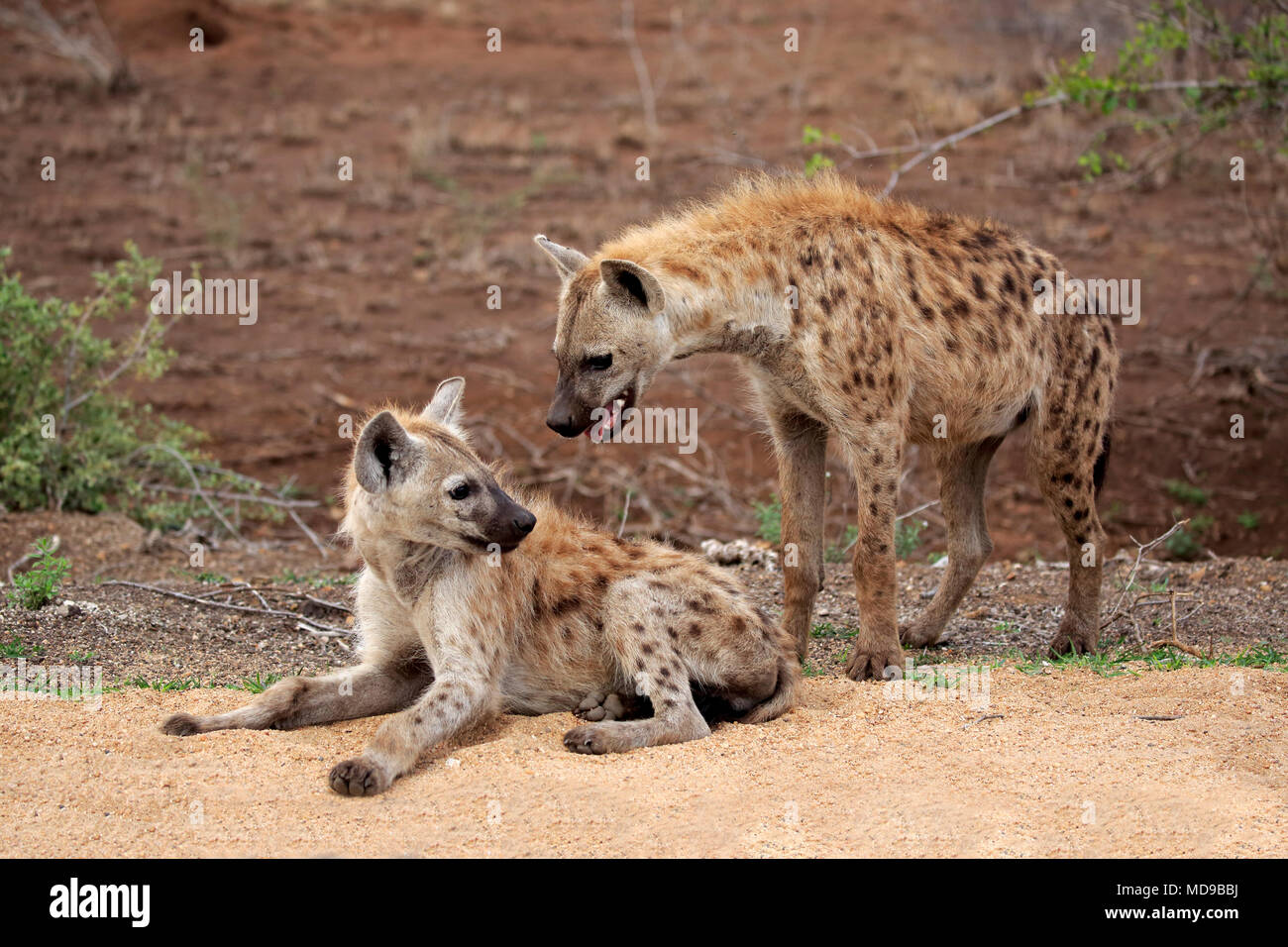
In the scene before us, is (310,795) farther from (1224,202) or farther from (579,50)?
(579,50)

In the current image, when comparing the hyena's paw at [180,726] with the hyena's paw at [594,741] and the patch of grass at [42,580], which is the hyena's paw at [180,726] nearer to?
the hyena's paw at [594,741]

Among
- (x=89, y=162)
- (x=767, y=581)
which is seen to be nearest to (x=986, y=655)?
(x=767, y=581)

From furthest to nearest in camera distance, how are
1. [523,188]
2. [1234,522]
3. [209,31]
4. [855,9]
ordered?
1. [855,9]
2. [209,31]
3. [523,188]
4. [1234,522]

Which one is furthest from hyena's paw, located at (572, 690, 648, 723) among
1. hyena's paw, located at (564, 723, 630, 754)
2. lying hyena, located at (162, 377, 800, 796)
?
hyena's paw, located at (564, 723, 630, 754)

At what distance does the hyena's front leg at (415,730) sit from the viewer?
13.8 ft

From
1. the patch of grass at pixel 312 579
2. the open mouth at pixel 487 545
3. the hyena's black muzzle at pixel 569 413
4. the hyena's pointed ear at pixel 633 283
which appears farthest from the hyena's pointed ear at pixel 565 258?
the patch of grass at pixel 312 579

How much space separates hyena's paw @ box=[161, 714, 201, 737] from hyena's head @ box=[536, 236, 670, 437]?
1.66m

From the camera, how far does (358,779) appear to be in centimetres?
418

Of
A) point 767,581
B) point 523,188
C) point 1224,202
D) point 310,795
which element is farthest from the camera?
point 523,188

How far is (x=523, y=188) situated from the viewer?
50.5ft

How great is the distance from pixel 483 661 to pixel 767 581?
8.54 ft

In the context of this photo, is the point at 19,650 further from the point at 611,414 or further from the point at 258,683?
the point at 611,414

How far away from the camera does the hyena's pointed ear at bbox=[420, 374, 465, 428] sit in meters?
5.34

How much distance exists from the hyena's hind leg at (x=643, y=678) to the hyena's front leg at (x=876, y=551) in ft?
3.18
